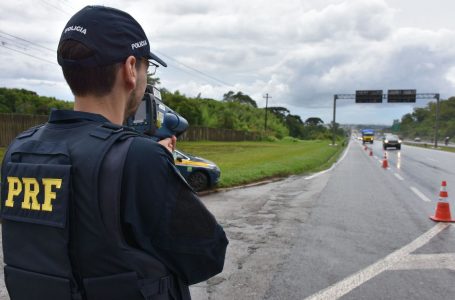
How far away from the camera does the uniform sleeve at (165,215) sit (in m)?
1.37

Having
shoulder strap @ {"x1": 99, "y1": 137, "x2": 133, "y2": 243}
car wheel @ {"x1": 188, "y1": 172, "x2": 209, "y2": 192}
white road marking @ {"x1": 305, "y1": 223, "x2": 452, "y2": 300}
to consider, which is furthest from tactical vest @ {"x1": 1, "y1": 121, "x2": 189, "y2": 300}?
car wheel @ {"x1": 188, "y1": 172, "x2": 209, "y2": 192}

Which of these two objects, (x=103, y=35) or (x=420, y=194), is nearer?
(x=103, y=35)

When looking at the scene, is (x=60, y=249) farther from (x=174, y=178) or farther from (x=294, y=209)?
(x=294, y=209)

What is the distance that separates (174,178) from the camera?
143 cm

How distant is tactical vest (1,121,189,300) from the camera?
4.46 ft

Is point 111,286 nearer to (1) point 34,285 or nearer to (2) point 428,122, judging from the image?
(1) point 34,285

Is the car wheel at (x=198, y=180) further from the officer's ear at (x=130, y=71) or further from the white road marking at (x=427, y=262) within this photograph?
the officer's ear at (x=130, y=71)

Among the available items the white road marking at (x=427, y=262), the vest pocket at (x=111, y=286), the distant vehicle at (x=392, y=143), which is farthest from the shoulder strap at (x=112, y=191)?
the distant vehicle at (x=392, y=143)

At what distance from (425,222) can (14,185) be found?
8611mm

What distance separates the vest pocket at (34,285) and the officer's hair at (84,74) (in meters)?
0.63

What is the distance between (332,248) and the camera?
6.52 meters

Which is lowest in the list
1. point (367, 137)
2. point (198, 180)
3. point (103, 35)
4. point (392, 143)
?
point (198, 180)

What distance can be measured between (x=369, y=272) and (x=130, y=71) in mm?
4681

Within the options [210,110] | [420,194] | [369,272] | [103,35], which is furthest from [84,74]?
[210,110]
